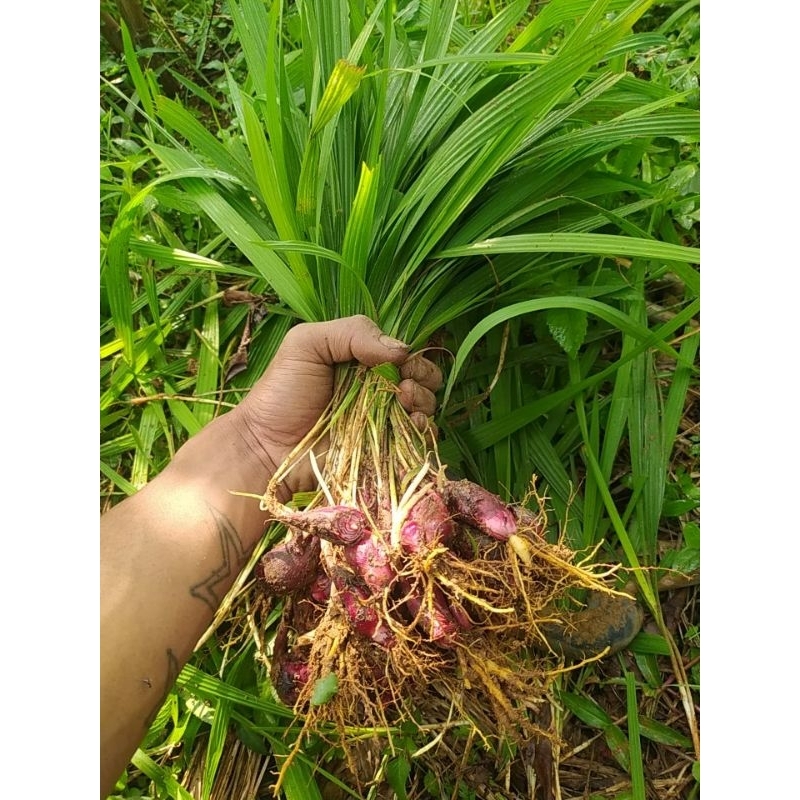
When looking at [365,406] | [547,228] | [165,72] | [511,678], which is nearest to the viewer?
[511,678]

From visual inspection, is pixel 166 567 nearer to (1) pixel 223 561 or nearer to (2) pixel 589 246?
(1) pixel 223 561

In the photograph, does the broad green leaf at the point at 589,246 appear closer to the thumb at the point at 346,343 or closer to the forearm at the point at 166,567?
the thumb at the point at 346,343

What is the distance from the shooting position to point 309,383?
43.2 inches

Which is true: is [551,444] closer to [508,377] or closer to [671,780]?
[508,377]

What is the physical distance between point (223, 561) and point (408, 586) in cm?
36

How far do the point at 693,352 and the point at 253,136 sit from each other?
3.17 ft

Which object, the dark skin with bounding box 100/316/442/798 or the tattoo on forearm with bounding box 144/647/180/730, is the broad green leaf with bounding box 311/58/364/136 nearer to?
the dark skin with bounding box 100/316/442/798

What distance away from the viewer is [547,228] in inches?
45.4

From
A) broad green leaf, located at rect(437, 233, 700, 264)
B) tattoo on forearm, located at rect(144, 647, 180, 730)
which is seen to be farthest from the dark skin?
broad green leaf, located at rect(437, 233, 700, 264)

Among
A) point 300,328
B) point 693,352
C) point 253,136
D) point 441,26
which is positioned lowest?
point 693,352

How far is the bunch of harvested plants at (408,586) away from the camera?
88cm

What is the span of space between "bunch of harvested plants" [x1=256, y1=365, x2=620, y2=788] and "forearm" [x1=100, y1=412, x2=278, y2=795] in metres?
0.14

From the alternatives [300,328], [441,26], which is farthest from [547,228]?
[300,328]

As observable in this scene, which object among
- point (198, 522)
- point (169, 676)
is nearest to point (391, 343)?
point (198, 522)
